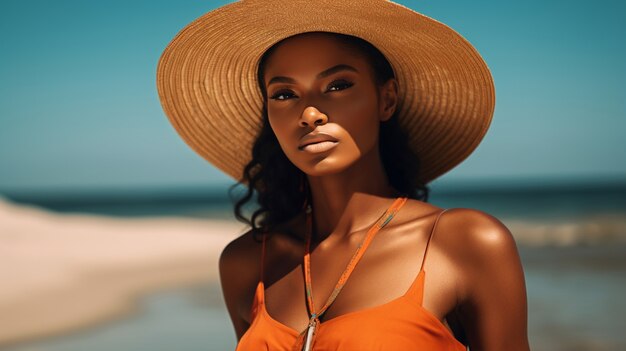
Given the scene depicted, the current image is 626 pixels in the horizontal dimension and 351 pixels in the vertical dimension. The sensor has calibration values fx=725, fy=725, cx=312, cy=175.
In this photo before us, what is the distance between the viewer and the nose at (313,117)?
215 centimetres

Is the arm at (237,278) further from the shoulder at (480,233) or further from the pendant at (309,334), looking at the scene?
the shoulder at (480,233)

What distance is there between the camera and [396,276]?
210cm

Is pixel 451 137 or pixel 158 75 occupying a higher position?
pixel 158 75

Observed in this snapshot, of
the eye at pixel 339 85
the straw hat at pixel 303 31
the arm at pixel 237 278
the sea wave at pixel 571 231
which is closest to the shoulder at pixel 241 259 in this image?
the arm at pixel 237 278

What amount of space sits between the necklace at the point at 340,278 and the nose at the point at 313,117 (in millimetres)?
390

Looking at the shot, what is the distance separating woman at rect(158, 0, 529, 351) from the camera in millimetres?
2043

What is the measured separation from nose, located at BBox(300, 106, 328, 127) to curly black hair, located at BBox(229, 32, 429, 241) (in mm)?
284

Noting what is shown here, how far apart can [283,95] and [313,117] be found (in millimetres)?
193

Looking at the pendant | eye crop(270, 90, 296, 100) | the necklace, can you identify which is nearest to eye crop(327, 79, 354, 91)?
eye crop(270, 90, 296, 100)

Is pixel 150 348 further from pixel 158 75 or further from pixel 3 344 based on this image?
pixel 158 75

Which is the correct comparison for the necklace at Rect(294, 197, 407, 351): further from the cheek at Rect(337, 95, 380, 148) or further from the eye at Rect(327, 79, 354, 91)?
the eye at Rect(327, 79, 354, 91)

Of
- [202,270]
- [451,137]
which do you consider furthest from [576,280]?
[451,137]

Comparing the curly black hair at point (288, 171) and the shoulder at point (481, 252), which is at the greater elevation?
Answer: the curly black hair at point (288, 171)

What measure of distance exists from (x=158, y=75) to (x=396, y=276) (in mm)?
1263
